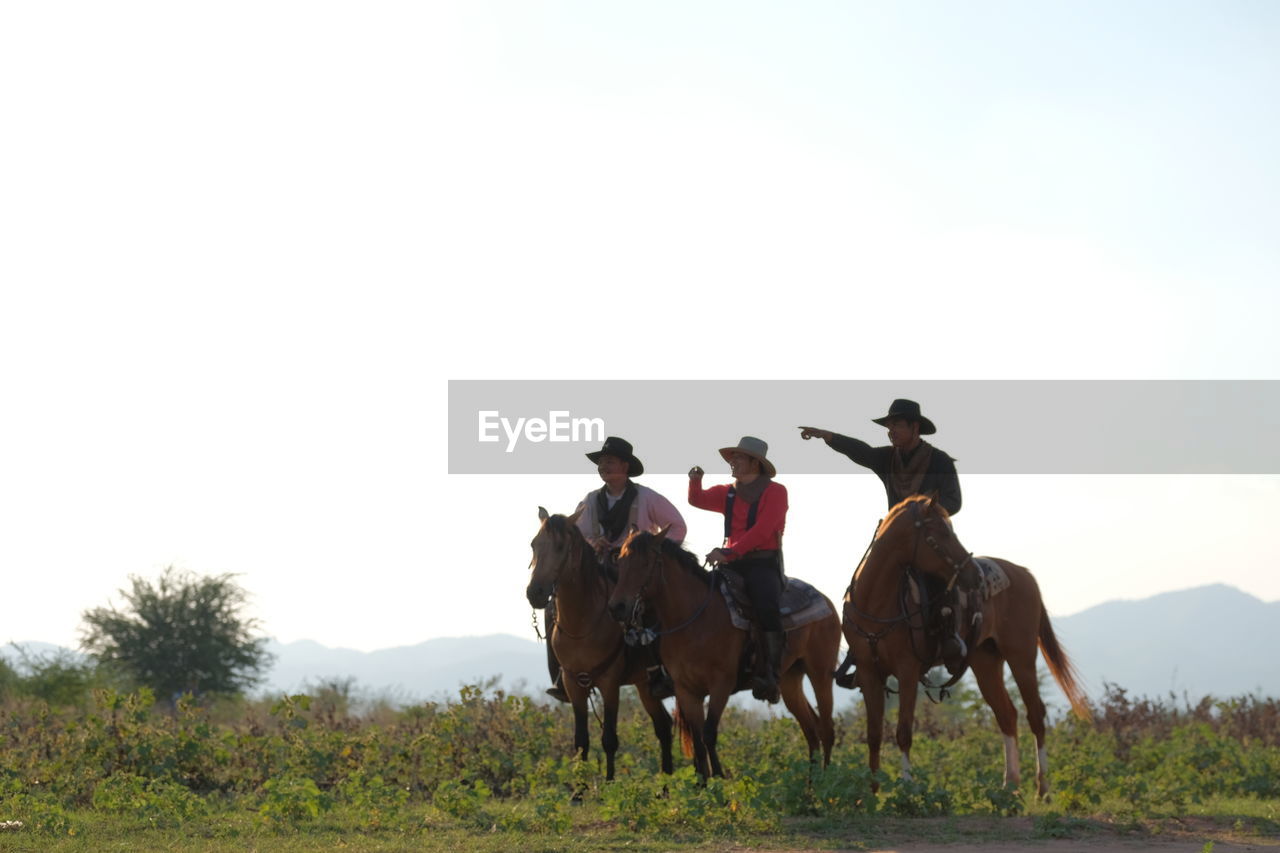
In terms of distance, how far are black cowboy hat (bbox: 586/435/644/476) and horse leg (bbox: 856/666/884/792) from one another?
258 centimetres

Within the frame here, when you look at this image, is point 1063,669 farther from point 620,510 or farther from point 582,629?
point 582,629

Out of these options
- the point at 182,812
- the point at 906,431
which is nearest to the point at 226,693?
the point at 182,812

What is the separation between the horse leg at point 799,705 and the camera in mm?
13117

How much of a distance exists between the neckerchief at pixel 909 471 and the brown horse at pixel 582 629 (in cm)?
275

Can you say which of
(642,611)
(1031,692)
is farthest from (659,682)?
(1031,692)

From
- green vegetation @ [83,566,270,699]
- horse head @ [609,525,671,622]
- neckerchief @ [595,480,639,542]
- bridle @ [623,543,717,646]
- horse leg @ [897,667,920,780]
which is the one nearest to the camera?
horse head @ [609,525,671,622]

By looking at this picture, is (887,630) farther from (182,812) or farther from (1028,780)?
(182,812)

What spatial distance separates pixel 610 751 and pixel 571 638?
106 centimetres

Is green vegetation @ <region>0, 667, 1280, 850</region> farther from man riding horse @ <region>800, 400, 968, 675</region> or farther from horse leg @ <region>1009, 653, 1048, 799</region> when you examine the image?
man riding horse @ <region>800, 400, 968, 675</region>

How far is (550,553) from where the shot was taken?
11.5 metres

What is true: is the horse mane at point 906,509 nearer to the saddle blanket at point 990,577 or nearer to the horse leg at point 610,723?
the saddle blanket at point 990,577

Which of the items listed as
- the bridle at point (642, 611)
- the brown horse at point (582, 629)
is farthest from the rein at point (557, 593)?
the bridle at point (642, 611)

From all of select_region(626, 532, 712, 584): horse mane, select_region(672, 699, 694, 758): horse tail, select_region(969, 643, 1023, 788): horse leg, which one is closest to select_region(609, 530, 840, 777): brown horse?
select_region(626, 532, 712, 584): horse mane

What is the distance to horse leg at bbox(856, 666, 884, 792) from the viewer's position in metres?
12.1
